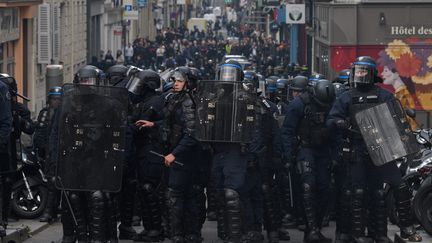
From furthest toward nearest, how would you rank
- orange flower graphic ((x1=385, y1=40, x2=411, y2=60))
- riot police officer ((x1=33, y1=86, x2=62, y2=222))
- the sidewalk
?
orange flower graphic ((x1=385, y1=40, x2=411, y2=60)) < riot police officer ((x1=33, y1=86, x2=62, y2=222)) < the sidewalk

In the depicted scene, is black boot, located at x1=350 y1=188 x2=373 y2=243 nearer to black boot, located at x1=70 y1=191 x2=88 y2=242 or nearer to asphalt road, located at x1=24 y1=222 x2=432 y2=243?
asphalt road, located at x1=24 y1=222 x2=432 y2=243

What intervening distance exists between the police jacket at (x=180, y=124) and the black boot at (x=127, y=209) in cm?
104

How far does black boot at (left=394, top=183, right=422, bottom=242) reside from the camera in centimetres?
1283

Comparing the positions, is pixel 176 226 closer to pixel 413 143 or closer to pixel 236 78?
pixel 236 78

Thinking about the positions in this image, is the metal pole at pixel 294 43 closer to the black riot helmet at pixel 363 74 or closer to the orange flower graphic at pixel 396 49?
the orange flower graphic at pixel 396 49

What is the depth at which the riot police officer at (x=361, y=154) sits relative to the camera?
12.9 metres

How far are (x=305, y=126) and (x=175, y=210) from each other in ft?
5.46

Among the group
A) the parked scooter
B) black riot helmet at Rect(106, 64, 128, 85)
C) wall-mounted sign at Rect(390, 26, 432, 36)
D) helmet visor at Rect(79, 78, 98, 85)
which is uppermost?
wall-mounted sign at Rect(390, 26, 432, 36)

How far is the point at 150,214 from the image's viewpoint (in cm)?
1355

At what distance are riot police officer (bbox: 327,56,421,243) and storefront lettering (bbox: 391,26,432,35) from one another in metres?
19.6

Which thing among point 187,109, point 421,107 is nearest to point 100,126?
point 187,109

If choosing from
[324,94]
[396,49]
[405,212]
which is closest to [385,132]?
[405,212]

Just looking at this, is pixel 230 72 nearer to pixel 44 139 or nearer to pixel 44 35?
pixel 44 139

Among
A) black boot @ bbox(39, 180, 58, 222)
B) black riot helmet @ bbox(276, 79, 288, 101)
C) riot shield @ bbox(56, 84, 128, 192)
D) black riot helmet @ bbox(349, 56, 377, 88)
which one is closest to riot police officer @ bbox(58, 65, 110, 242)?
riot shield @ bbox(56, 84, 128, 192)
